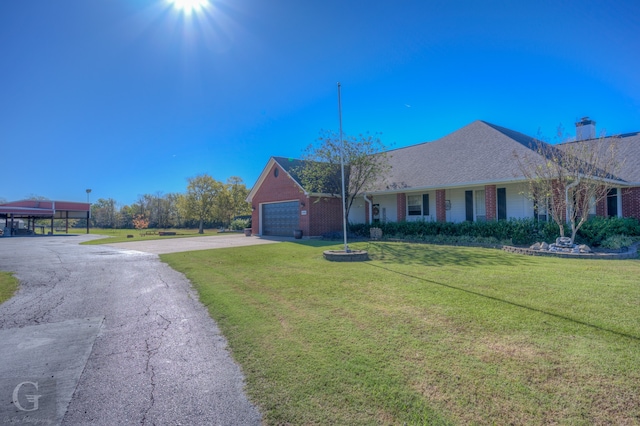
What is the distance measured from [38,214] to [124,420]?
49774 millimetres

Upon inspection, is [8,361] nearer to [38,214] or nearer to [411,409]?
[411,409]

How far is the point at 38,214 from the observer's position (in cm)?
3944

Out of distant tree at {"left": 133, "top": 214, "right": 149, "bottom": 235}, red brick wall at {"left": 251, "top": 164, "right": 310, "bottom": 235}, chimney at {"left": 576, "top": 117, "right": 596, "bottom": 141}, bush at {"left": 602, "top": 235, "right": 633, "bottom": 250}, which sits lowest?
bush at {"left": 602, "top": 235, "right": 633, "bottom": 250}

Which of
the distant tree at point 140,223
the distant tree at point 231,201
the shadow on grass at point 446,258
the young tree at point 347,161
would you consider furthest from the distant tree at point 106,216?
the shadow on grass at point 446,258

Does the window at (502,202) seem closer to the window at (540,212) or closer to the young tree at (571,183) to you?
the window at (540,212)

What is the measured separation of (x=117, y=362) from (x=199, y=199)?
33270 millimetres

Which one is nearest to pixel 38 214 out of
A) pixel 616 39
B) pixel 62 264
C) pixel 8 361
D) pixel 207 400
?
pixel 62 264

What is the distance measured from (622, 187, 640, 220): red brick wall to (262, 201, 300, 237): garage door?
16.9 meters

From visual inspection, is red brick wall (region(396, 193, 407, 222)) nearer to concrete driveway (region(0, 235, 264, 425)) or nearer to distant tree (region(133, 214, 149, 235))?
concrete driveway (region(0, 235, 264, 425))

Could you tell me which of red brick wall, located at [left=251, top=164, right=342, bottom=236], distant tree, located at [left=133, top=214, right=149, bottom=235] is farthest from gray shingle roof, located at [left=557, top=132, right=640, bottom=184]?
distant tree, located at [left=133, top=214, right=149, bottom=235]

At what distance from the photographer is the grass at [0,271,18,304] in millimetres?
7077

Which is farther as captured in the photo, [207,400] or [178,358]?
[178,358]

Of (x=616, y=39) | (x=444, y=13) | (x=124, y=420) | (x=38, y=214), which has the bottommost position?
(x=124, y=420)

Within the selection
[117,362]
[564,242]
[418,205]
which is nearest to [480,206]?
[418,205]
